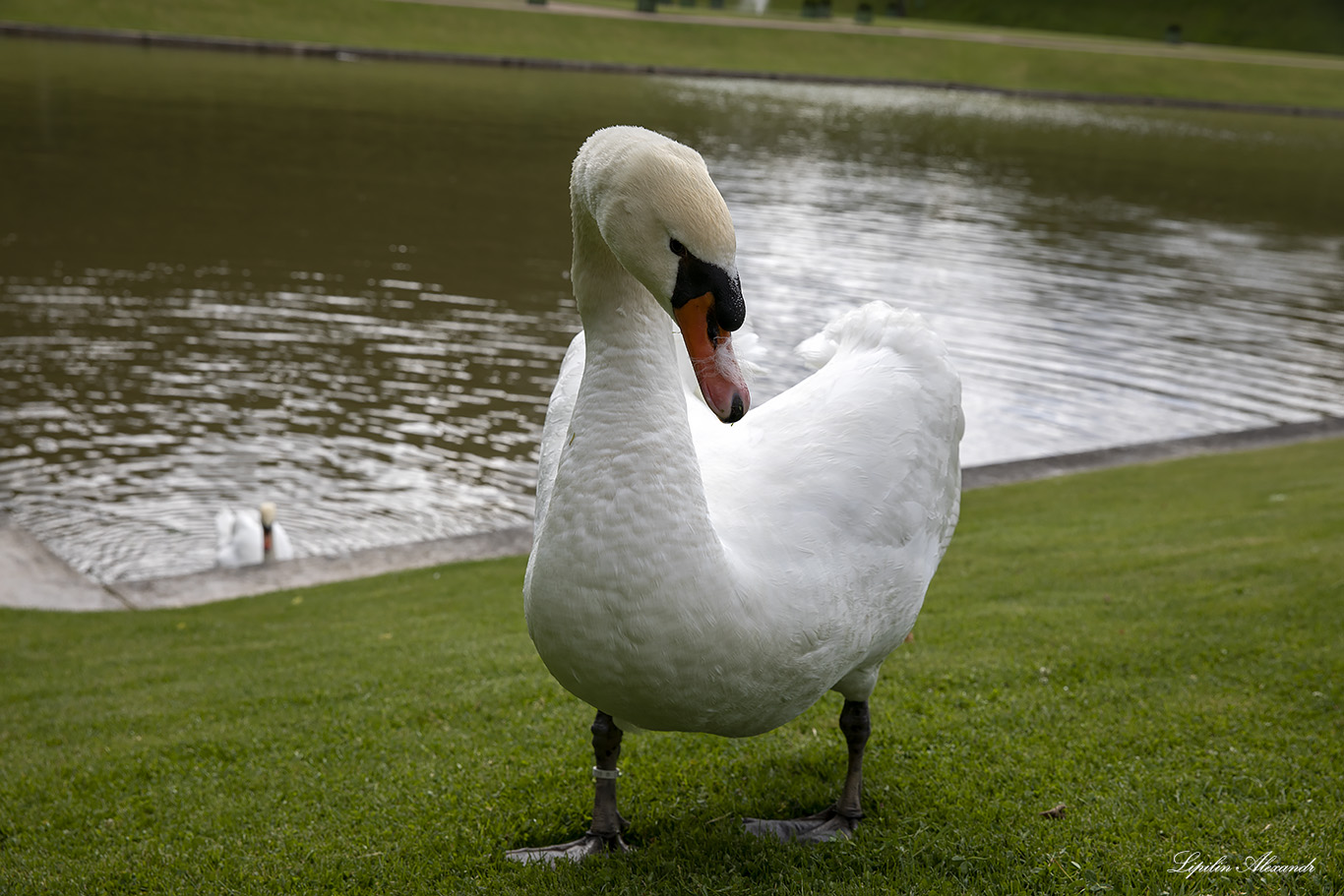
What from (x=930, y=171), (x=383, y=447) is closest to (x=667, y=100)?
(x=930, y=171)

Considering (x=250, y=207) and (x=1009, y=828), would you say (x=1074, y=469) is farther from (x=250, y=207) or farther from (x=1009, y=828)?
(x=250, y=207)

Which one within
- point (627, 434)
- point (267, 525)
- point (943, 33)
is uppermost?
point (943, 33)

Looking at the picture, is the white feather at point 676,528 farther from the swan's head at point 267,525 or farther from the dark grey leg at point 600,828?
the swan's head at point 267,525

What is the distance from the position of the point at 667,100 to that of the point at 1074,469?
1173 inches

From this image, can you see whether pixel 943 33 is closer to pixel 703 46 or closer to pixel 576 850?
pixel 703 46

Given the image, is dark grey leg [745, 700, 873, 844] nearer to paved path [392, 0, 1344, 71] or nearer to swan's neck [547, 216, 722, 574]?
swan's neck [547, 216, 722, 574]

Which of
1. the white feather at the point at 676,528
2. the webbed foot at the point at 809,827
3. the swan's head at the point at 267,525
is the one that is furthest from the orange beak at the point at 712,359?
the swan's head at the point at 267,525

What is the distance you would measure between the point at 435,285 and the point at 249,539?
28.6 ft

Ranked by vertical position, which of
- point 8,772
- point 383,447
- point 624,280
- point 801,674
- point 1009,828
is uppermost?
point 624,280

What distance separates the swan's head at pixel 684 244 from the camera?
2686 mm

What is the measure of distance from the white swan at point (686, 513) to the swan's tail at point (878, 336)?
43 cm

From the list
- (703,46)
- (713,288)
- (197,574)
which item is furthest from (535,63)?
(713,288)

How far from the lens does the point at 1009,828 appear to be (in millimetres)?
3920

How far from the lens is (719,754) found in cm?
464
